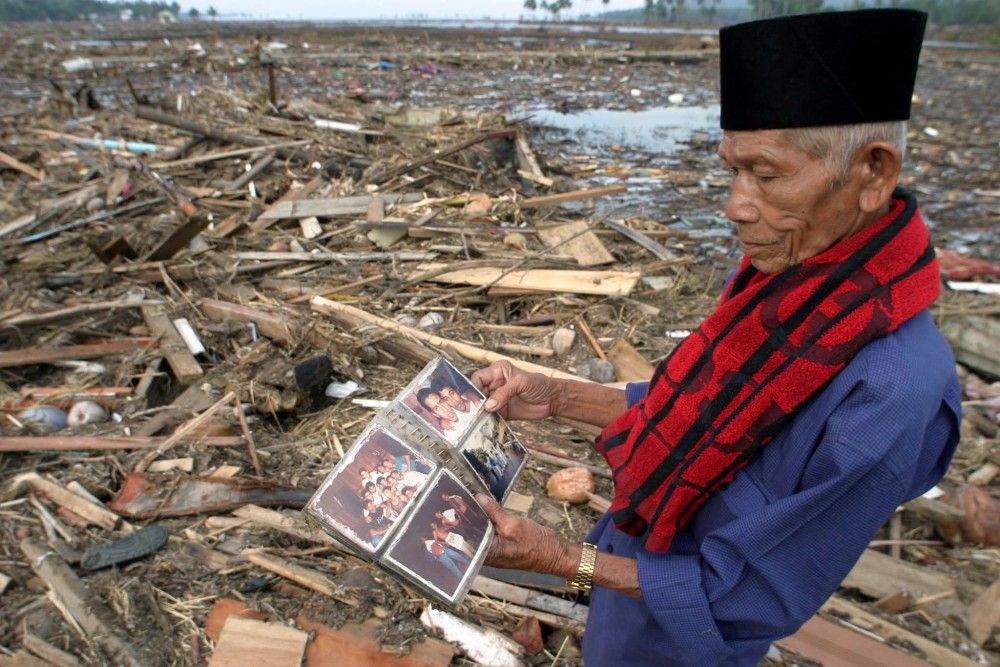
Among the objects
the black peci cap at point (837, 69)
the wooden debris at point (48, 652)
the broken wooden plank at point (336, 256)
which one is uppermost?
the black peci cap at point (837, 69)

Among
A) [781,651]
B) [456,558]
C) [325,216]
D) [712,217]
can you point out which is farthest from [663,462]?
[712,217]

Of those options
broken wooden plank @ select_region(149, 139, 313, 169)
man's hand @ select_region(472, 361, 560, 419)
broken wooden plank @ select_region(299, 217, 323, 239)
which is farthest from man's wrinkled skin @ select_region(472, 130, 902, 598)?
broken wooden plank @ select_region(149, 139, 313, 169)

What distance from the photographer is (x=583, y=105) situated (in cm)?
1812

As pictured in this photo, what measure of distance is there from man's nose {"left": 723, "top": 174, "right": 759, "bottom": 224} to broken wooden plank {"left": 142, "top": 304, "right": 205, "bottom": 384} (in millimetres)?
4323

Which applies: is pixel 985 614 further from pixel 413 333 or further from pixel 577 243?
pixel 577 243

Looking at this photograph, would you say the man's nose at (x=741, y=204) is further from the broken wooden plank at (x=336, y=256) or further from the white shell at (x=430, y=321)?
the broken wooden plank at (x=336, y=256)

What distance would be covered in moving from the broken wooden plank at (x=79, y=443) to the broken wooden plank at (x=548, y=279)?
280 cm

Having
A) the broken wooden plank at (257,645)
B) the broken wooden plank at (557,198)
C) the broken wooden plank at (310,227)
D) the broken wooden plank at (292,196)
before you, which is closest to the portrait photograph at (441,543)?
the broken wooden plank at (257,645)

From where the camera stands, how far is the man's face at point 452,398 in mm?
1884

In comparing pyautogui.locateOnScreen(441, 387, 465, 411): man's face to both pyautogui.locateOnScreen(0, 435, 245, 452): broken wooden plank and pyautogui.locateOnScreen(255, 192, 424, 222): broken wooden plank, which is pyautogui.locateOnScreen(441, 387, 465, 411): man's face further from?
pyautogui.locateOnScreen(255, 192, 424, 222): broken wooden plank

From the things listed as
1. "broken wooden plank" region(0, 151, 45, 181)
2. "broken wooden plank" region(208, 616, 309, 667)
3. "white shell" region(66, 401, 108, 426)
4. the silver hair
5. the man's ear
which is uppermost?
the silver hair

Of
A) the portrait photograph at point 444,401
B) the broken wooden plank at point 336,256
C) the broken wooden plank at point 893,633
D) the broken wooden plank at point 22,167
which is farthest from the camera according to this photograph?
the broken wooden plank at point 22,167

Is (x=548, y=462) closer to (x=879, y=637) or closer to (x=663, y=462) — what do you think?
(x=879, y=637)

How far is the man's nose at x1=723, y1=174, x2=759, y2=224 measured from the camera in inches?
53.5
